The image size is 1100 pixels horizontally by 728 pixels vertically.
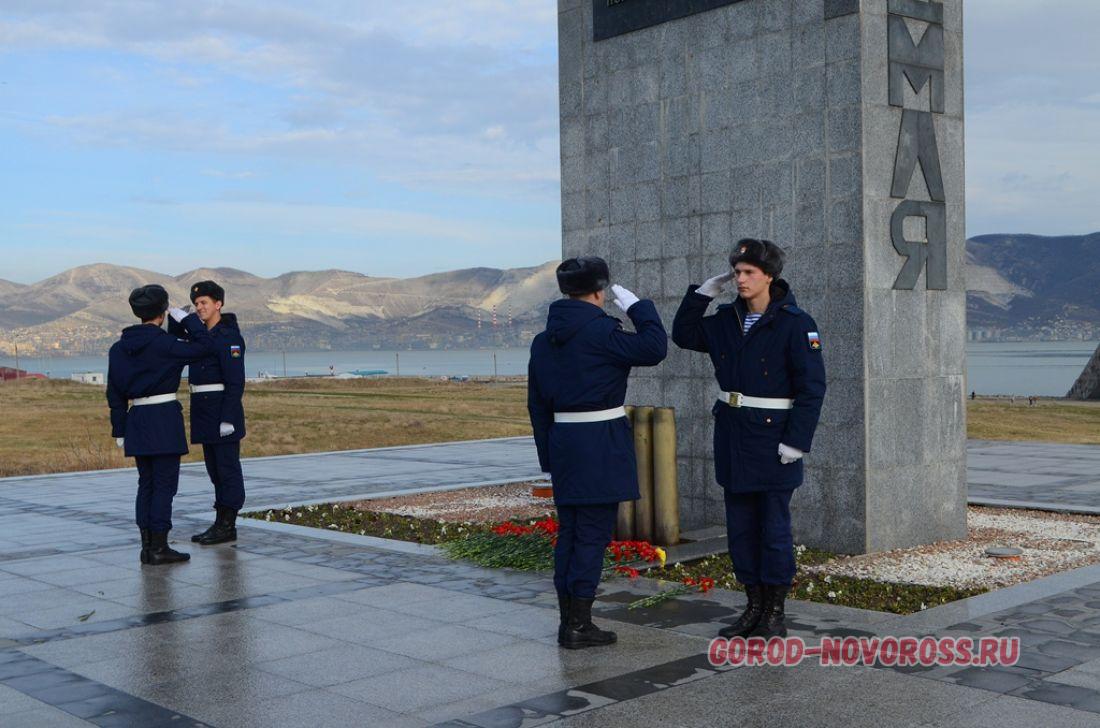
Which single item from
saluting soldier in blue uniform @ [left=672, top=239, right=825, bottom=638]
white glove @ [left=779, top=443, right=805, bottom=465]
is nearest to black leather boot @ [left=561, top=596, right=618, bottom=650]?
saluting soldier in blue uniform @ [left=672, top=239, right=825, bottom=638]

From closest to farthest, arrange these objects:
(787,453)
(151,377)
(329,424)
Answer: (787,453) < (151,377) < (329,424)

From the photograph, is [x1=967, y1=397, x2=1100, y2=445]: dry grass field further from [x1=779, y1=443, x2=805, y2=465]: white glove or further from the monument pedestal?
[x1=779, y1=443, x2=805, y2=465]: white glove

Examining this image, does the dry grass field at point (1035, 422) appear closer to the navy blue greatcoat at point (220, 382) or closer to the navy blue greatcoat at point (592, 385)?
the navy blue greatcoat at point (220, 382)

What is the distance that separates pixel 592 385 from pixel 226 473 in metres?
4.69

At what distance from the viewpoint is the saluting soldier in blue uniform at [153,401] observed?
8766 mm

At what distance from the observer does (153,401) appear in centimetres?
887

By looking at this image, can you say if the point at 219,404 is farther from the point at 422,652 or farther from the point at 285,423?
the point at 285,423

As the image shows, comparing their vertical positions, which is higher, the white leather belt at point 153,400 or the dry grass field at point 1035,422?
the white leather belt at point 153,400

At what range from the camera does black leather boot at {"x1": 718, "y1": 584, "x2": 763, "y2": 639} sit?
6.07 m

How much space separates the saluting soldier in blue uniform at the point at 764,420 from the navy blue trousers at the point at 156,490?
466 cm

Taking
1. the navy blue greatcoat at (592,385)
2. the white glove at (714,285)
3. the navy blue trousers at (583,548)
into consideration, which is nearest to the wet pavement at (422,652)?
the navy blue trousers at (583,548)

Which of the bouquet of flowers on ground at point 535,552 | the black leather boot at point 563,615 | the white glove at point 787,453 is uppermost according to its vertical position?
the white glove at point 787,453

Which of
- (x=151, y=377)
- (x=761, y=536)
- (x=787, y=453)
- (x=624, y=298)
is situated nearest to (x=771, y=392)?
(x=787, y=453)

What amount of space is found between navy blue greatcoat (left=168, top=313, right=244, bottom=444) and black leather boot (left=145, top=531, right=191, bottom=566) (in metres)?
0.91
